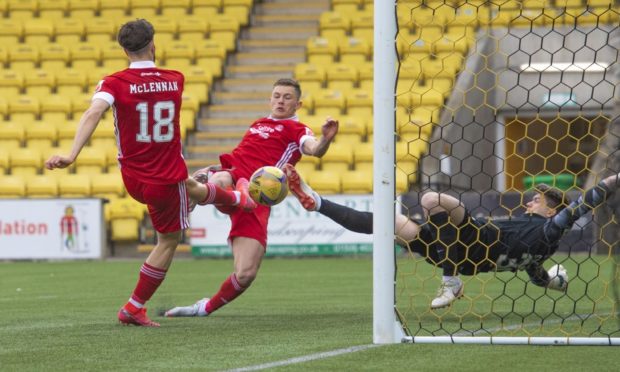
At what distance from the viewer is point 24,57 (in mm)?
22344

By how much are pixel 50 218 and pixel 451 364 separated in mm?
13202

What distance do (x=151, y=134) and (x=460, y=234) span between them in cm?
210

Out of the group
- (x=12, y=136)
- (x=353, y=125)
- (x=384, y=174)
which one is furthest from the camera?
(x=12, y=136)

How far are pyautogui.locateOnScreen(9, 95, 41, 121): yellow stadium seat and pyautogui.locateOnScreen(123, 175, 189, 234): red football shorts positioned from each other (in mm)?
14706

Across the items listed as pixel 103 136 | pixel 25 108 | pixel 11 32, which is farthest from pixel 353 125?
pixel 11 32

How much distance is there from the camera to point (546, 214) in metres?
7.78

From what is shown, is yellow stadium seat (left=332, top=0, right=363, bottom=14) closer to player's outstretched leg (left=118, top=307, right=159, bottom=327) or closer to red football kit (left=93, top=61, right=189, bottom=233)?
red football kit (left=93, top=61, right=189, bottom=233)

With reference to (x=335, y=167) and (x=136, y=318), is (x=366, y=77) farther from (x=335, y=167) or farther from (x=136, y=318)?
(x=136, y=318)

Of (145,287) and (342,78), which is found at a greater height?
(342,78)

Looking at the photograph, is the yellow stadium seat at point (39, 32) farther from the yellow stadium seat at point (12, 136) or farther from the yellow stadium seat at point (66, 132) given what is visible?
the yellow stadium seat at point (66, 132)

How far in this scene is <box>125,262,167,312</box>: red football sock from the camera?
6902mm

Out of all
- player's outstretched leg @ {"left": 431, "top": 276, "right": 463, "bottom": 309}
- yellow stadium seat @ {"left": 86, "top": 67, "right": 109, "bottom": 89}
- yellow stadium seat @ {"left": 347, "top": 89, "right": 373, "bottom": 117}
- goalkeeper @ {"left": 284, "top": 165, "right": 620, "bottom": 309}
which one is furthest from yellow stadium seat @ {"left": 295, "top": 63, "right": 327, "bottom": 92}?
player's outstretched leg @ {"left": 431, "top": 276, "right": 463, "bottom": 309}

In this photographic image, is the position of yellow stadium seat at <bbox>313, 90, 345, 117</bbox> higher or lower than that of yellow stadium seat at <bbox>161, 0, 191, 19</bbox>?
lower

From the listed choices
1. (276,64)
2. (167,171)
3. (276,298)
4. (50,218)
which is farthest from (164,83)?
(276,64)
